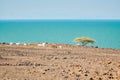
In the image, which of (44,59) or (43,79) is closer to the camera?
(43,79)

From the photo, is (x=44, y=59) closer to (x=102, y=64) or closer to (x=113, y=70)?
(x=102, y=64)

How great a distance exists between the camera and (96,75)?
14578 millimetres

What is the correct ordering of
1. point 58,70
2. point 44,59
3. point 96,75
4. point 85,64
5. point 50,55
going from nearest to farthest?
point 96,75 < point 58,70 < point 85,64 < point 44,59 < point 50,55

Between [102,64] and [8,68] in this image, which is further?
[102,64]

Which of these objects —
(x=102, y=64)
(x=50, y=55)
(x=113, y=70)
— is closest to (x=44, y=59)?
(x=50, y=55)

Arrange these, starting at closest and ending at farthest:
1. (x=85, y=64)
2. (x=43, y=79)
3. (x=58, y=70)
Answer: (x=43, y=79)
(x=58, y=70)
(x=85, y=64)

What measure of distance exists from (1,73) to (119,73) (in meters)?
4.87

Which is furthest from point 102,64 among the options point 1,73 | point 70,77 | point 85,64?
point 1,73

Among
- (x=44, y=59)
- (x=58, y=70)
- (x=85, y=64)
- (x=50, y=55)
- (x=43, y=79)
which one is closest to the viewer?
(x=43, y=79)

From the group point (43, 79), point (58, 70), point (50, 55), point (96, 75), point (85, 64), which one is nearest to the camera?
point (43, 79)

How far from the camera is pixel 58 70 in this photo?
51.1 feet

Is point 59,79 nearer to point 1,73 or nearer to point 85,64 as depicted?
point 1,73

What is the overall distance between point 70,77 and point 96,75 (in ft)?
3.91

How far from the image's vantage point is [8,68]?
15.6 m
